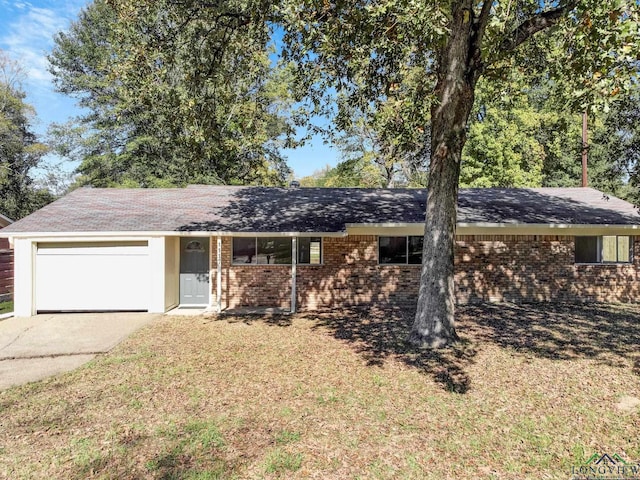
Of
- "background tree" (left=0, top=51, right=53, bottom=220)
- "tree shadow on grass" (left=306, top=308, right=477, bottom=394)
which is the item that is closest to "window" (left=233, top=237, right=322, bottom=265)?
"tree shadow on grass" (left=306, top=308, right=477, bottom=394)

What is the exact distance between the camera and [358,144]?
84.6 feet

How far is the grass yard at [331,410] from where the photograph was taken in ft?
11.9

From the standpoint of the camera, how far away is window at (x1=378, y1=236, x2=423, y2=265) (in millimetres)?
11359

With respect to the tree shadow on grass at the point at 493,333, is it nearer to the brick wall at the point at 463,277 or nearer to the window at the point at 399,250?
the brick wall at the point at 463,277

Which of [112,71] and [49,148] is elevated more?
[49,148]

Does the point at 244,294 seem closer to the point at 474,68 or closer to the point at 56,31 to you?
the point at 474,68

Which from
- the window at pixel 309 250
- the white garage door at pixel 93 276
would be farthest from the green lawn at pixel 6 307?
the window at pixel 309 250

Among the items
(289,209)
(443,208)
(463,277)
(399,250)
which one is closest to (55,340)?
(289,209)

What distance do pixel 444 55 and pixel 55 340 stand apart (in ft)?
30.6

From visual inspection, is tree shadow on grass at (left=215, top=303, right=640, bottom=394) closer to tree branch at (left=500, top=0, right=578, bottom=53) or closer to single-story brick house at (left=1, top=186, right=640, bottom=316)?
single-story brick house at (left=1, top=186, right=640, bottom=316)

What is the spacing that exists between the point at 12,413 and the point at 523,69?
431 inches

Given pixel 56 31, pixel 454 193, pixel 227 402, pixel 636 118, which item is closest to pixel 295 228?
pixel 454 193

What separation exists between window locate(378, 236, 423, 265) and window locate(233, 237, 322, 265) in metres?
1.83

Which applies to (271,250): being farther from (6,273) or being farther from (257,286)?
(6,273)
